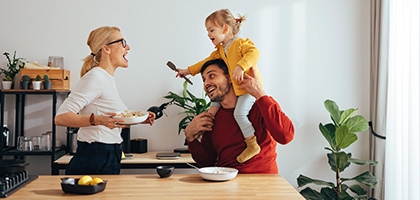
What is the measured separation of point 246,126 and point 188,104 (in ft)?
5.11

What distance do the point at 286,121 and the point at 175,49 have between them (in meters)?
1.94

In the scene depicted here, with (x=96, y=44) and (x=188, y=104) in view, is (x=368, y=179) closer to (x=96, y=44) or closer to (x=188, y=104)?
(x=188, y=104)

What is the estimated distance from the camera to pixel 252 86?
2566mm

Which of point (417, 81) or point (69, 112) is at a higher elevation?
point (417, 81)

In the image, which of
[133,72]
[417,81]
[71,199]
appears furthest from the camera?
[133,72]

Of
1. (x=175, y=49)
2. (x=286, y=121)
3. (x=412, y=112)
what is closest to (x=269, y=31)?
(x=175, y=49)

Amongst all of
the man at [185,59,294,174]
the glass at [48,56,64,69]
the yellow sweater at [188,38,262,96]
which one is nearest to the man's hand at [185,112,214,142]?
the man at [185,59,294,174]

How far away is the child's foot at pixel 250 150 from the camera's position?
254 cm

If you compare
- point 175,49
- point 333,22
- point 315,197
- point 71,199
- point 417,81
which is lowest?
point 315,197

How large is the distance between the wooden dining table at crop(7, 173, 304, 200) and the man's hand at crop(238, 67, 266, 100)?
17.8 inches

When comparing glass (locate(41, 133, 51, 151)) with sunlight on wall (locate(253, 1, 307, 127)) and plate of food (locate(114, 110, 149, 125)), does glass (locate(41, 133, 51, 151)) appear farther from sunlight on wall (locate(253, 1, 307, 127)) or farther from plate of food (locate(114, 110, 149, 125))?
sunlight on wall (locate(253, 1, 307, 127))

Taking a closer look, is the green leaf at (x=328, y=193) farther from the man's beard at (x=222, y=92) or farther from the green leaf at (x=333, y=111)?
the man's beard at (x=222, y=92)

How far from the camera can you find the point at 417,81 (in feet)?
11.1

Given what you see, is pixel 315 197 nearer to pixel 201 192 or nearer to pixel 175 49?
pixel 175 49
